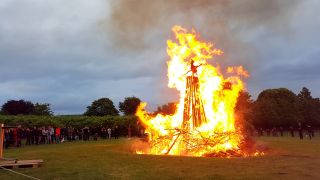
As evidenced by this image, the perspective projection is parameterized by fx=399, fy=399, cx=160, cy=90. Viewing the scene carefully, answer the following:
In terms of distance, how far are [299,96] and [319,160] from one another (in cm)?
7440

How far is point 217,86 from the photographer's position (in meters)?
25.8

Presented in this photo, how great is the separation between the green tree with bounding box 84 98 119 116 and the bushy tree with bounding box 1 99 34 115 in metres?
→ 14.6

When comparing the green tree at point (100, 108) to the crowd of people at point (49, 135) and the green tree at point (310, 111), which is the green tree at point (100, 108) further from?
the crowd of people at point (49, 135)

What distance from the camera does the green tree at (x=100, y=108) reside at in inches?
3494

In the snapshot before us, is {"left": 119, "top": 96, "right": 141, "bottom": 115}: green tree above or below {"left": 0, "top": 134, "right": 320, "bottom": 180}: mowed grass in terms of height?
above

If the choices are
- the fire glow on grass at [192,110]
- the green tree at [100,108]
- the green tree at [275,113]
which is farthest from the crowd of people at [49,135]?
the green tree at [100,108]

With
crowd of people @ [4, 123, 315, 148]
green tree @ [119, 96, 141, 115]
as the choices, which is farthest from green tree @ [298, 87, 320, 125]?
green tree @ [119, 96, 141, 115]

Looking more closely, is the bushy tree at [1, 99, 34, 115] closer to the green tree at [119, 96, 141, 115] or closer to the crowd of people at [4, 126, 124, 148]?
the green tree at [119, 96, 141, 115]

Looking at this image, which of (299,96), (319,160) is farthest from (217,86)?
(299,96)

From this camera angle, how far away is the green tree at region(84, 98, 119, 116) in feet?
291

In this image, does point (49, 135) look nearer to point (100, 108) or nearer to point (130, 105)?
point (100, 108)

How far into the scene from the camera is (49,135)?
120ft

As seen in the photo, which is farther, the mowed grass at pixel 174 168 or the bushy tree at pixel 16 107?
the bushy tree at pixel 16 107

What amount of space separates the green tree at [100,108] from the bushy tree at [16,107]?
14618 mm
